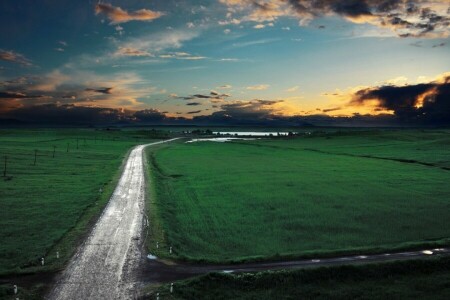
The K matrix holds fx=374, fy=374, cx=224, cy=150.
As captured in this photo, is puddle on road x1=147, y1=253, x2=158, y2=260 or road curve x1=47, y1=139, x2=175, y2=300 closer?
road curve x1=47, y1=139, x2=175, y2=300

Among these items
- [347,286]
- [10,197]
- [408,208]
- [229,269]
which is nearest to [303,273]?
[347,286]

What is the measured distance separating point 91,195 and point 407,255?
34.5 meters

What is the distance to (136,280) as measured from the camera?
70.3ft

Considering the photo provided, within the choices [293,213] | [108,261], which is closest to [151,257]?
[108,261]

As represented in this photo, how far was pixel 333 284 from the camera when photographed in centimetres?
2145

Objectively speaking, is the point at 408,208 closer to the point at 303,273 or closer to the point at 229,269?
the point at 303,273

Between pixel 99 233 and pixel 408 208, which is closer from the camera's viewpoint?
pixel 99 233

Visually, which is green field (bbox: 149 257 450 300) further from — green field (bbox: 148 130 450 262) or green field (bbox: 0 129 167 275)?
green field (bbox: 0 129 167 275)

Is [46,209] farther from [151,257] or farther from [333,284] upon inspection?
[333,284]

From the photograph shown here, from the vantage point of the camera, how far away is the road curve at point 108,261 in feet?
65.6

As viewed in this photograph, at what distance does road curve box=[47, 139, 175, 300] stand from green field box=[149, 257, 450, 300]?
2480 mm

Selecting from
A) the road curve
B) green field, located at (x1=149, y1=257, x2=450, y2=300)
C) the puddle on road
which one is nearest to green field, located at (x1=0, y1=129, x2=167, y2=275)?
the road curve

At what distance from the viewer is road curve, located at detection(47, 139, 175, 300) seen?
1998 cm

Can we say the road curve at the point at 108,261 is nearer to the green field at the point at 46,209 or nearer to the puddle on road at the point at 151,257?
the puddle on road at the point at 151,257
